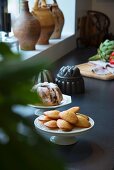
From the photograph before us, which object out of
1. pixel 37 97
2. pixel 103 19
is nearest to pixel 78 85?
pixel 37 97

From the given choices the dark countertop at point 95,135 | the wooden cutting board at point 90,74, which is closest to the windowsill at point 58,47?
the wooden cutting board at point 90,74

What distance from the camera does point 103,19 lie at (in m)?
3.34

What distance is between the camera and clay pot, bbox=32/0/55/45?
2.17 meters

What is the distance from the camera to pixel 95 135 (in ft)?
3.54

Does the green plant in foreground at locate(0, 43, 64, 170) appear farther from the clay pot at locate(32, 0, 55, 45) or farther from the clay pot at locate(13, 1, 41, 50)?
the clay pot at locate(32, 0, 55, 45)

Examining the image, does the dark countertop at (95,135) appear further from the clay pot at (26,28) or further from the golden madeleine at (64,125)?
the clay pot at (26,28)

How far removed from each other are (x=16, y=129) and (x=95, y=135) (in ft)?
2.93

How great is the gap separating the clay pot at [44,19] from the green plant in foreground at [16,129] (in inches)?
78.3

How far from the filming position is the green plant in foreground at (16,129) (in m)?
0.20

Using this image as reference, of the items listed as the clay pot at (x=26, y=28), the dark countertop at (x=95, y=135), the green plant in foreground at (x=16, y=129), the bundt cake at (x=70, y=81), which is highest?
the green plant in foreground at (x=16, y=129)

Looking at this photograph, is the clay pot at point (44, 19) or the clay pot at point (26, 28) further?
the clay pot at point (44, 19)

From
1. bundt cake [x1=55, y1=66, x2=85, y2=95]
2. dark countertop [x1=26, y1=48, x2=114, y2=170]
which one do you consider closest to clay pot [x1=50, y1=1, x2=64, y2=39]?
dark countertop [x1=26, y1=48, x2=114, y2=170]

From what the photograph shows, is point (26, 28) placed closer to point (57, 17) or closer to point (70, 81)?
point (57, 17)

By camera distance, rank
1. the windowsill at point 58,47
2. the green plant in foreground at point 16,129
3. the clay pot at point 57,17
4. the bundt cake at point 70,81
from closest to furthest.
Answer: the green plant in foreground at point 16,129 < the bundt cake at point 70,81 < the windowsill at point 58,47 < the clay pot at point 57,17
